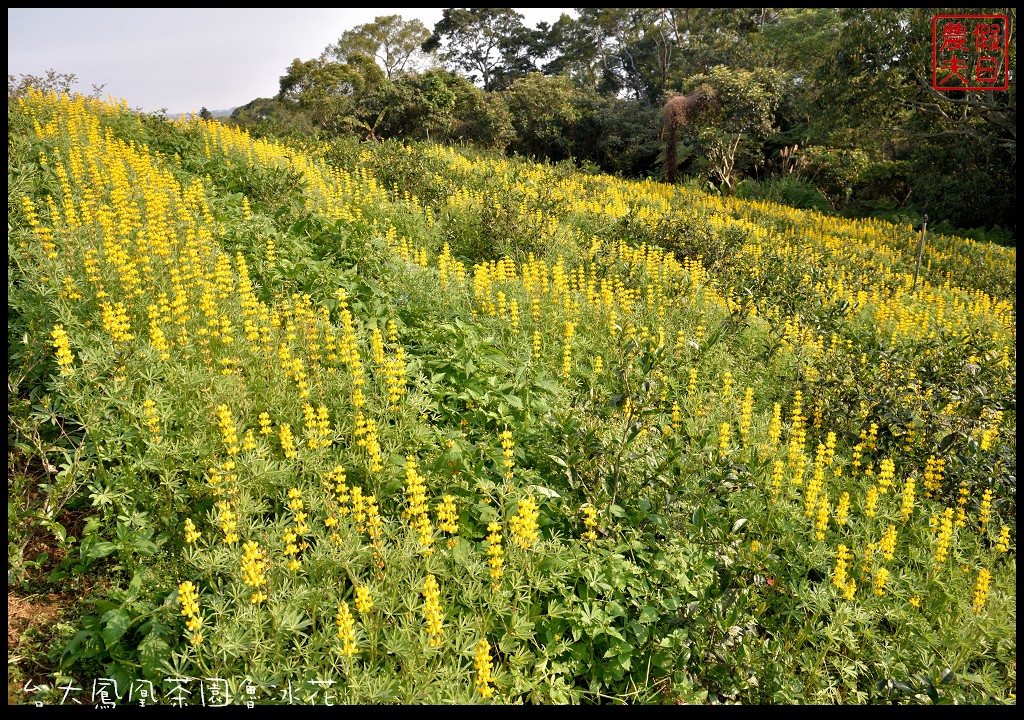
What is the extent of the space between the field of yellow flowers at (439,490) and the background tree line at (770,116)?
36.8 feet

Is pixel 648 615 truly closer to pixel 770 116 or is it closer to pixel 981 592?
pixel 981 592

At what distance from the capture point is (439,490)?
3506 millimetres

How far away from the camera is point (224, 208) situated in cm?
679

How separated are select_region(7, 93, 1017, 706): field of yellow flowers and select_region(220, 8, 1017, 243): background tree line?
11.2 meters

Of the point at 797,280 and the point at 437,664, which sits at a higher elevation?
the point at 797,280

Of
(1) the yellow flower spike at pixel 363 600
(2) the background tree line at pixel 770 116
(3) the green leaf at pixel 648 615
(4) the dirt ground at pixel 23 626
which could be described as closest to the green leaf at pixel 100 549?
(4) the dirt ground at pixel 23 626

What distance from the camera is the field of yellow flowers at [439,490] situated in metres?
2.67

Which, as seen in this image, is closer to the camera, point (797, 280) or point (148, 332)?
point (148, 332)

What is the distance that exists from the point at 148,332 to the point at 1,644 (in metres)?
2.23

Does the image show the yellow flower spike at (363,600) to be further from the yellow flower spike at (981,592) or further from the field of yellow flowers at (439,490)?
the yellow flower spike at (981,592)

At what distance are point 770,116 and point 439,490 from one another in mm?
23117

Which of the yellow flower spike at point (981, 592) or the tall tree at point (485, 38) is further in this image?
the tall tree at point (485, 38)

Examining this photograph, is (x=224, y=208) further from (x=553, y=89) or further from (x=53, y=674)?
(x=553, y=89)

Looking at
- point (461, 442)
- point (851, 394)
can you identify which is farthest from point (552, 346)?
point (851, 394)
